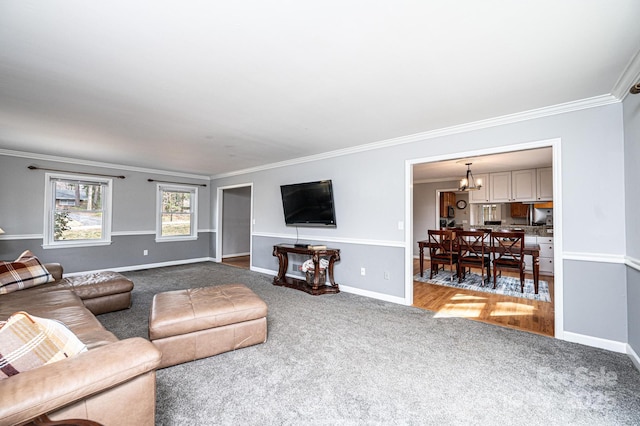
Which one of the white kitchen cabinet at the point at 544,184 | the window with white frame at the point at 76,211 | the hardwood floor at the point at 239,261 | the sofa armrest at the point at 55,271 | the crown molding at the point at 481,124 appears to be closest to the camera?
the crown molding at the point at 481,124

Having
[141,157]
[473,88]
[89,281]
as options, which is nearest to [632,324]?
[473,88]

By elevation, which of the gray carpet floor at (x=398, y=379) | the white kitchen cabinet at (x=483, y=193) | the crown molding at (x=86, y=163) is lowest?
the gray carpet floor at (x=398, y=379)

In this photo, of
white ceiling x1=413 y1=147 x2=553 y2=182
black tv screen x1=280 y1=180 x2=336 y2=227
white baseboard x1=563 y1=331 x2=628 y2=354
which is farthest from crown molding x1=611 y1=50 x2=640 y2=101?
black tv screen x1=280 y1=180 x2=336 y2=227

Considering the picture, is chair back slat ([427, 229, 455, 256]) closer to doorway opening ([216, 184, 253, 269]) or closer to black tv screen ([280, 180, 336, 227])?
black tv screen ([280, 180, 336, 227])

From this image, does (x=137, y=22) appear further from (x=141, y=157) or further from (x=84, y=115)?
(x=141, y=157)

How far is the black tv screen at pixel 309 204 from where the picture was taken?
4.61 metres

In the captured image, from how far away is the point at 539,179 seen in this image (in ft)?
20.0

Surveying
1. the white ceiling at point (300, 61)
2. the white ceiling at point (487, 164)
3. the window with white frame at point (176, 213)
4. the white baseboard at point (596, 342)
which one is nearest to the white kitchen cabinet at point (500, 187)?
the white ceiling at point (487, 164)

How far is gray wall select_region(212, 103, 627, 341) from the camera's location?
2502 mm

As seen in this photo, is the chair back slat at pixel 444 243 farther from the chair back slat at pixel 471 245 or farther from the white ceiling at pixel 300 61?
the white ceiling at pixel 300 61

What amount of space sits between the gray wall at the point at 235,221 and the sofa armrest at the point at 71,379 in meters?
6.55

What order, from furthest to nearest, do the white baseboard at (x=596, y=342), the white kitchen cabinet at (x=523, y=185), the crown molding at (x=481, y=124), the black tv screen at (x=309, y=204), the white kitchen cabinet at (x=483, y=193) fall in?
the white kitchen cabinet at (x=483, y=193) < the white kitchen cabinet at (x=523, y=185) < the black tv screen at (x=309, y=204) < the crown molding at (x=481, y=124) < the white baseboard at (x=596, y=342)

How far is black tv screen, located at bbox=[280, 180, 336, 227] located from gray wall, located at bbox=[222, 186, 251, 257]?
300 cm

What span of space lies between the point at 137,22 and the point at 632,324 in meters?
4.22
